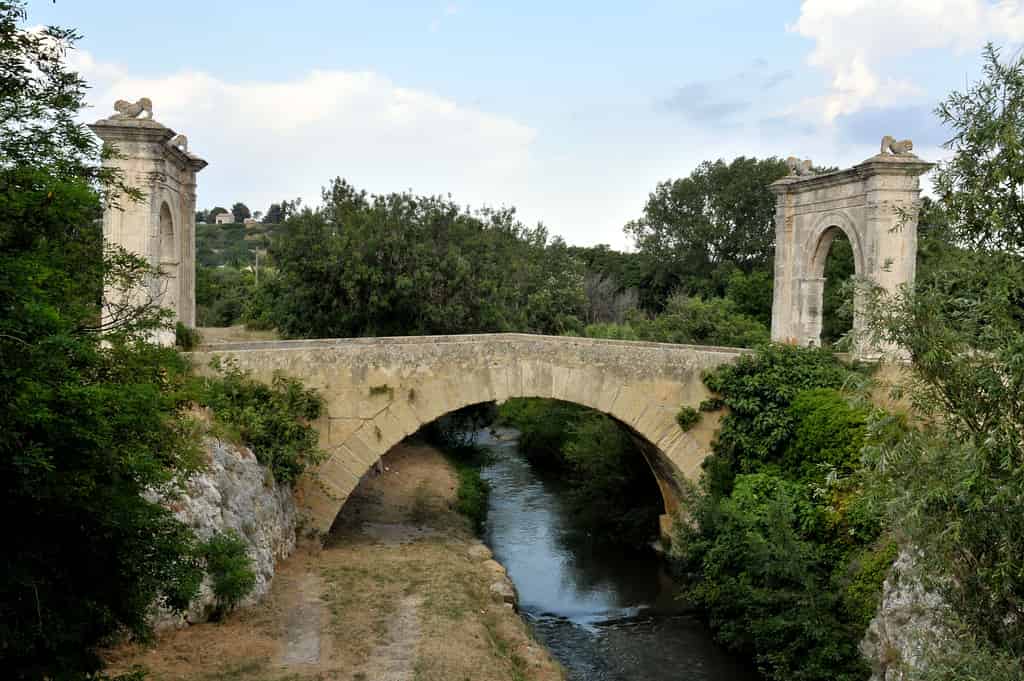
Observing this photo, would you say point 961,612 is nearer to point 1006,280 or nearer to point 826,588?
point 1006,280

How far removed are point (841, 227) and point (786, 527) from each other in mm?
6560

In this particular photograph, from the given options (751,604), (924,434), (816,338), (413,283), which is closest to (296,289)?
(413,283)

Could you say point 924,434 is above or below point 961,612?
above

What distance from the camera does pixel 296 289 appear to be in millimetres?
21453

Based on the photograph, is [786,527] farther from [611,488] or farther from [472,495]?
[472,495]

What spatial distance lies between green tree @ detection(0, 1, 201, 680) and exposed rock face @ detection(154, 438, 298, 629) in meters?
3.89

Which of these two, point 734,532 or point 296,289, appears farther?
point 296,289

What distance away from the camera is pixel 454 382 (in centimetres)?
1625

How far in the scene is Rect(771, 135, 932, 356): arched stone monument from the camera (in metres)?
16.3

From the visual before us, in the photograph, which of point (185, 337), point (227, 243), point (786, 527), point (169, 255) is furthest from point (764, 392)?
point (227, 243)

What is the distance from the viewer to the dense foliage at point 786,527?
40.9ft

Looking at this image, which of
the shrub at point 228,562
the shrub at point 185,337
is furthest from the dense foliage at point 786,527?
the shrub at point 185,337

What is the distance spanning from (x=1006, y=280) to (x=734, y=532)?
8371mm

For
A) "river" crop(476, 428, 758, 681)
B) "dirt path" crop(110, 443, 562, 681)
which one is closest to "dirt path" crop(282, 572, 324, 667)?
"dirt path" crop(110, 443, 562, 681)
